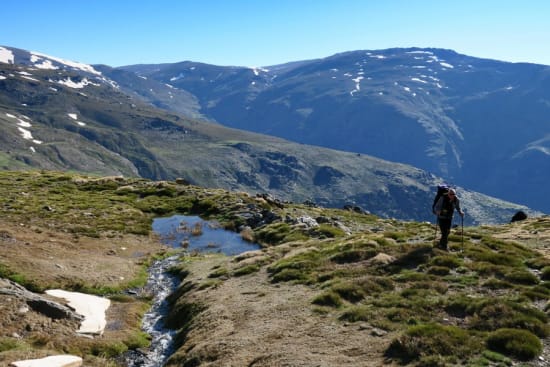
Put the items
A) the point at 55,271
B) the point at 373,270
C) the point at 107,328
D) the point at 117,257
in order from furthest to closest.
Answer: the point at 117,257 < the point at 55,271 < the point at 373,270 < the point at 107,328

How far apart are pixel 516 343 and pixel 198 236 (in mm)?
41732

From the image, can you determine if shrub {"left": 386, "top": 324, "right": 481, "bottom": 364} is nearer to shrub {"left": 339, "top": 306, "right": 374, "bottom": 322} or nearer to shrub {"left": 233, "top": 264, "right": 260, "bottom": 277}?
shrub {"left": 339, "top": 306, "right": 374, "bottom": 322}

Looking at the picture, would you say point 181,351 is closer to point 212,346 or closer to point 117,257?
point 212,346

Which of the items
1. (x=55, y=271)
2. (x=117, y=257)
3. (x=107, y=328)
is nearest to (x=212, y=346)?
(x=107, y=328)

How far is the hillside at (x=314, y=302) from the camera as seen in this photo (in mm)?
17141

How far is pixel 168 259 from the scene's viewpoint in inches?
1753

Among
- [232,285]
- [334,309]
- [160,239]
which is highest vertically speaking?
[334,309]

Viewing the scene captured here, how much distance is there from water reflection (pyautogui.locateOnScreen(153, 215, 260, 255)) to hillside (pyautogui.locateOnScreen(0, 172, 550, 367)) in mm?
4112

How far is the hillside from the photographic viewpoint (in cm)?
1714

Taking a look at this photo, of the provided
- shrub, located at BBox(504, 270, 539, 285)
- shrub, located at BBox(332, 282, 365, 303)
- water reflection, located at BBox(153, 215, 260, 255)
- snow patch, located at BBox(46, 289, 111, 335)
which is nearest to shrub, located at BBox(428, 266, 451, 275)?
shrub, located at BBox(504, 270, 539, 285)

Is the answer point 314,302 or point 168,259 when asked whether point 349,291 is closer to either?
point 314,302

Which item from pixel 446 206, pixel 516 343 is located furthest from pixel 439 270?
pixel 516 343

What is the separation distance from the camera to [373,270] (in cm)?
2708

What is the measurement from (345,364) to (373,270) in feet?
37.7
